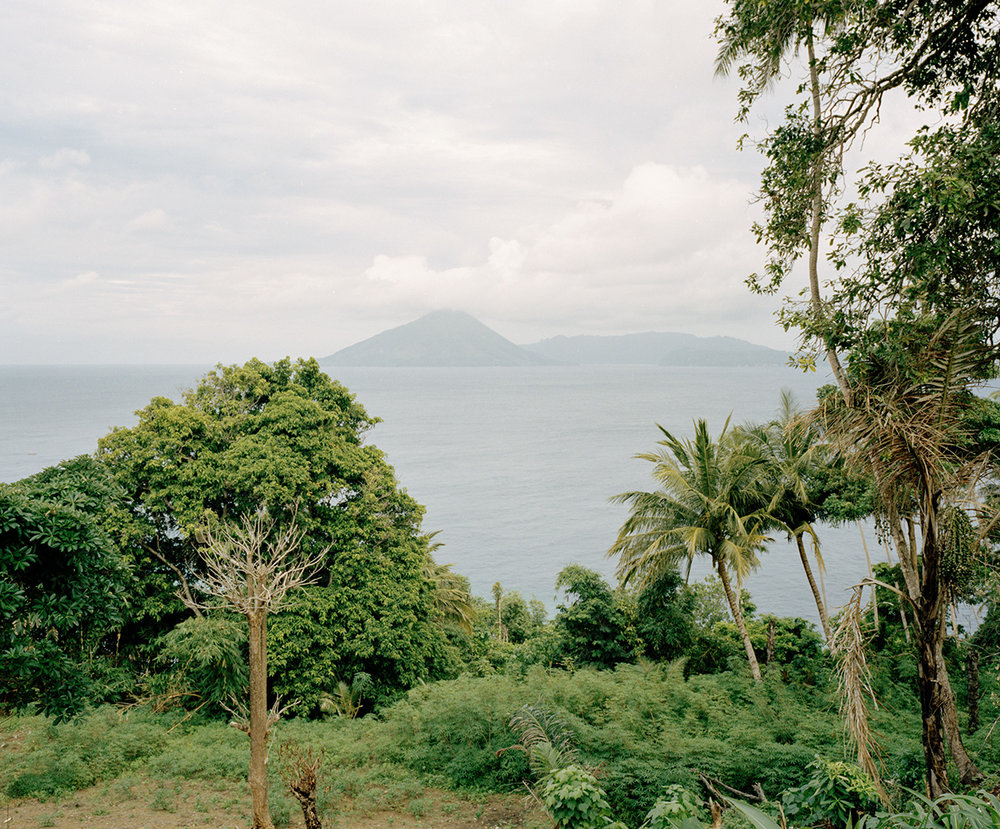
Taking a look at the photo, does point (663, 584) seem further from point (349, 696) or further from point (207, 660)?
point (207, 660)

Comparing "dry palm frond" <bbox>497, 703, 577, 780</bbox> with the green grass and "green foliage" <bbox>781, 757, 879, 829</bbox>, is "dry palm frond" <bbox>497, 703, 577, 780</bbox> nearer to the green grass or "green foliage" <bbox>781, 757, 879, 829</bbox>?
the green grass

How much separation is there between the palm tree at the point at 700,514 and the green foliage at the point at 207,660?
26.6 ft

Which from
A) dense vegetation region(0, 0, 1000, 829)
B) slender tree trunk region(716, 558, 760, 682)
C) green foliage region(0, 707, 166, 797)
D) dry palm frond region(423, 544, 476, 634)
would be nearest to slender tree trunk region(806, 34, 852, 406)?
dense vegetation region(0, 0, 1000, 829)

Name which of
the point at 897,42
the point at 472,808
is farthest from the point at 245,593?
the point at 897,42

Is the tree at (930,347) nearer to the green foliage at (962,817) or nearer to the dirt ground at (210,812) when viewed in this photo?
the green foliage at (962,817)

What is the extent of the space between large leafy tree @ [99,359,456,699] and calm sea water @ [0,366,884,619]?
1.98 m

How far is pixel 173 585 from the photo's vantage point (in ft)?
43.2

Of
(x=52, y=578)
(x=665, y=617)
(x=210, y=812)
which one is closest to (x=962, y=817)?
(x=52, y=578)

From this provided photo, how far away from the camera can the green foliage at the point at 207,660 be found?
1124cm

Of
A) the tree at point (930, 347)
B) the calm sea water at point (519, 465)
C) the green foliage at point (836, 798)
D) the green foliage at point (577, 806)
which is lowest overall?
the calm sea water at point (519, 465)

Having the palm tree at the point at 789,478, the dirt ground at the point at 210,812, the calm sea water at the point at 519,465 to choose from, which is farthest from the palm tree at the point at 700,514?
the dirt ground at the point at 210,812

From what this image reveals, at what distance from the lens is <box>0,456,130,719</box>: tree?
576 cm

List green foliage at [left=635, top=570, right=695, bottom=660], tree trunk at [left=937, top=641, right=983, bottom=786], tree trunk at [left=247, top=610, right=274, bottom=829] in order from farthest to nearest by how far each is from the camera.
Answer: green foliage at [left=635, top=570, right=695, bottom=660] < tree trunk at [left=247, top=610, right=274, bottom=829] < tree trunk at [left=937, top=641, right=983, bottom=786]

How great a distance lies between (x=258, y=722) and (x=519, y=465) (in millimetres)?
58949
